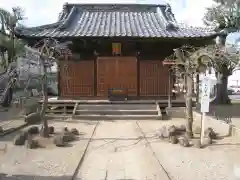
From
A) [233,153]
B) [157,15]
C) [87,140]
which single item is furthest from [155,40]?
[233,153]

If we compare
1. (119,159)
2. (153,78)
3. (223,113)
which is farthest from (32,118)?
(223,113)

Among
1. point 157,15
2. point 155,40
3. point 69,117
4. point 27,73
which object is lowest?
point 69,117

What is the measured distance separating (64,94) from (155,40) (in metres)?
5.85

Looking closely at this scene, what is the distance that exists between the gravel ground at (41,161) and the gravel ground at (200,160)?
224 cm

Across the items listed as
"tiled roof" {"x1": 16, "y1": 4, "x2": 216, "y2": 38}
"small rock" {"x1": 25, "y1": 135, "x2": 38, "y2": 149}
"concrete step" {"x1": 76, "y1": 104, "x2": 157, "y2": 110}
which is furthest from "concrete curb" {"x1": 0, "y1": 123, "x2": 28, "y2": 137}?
"tiled roof" {"x1": 16, "y1": 4, "x2": 216, "y2": 38}

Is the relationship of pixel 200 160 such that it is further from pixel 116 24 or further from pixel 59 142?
pixel 116 24

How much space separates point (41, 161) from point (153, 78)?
11444 millimetres

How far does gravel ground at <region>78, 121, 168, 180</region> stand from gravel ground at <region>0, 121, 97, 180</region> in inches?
13.8

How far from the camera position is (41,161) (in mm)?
8273

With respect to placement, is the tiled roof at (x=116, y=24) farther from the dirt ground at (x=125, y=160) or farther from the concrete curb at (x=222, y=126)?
the dirt ground at (x=125, y=160)

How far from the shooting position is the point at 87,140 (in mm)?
11062

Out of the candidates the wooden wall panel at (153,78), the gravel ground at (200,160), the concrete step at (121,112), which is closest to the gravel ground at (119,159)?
the gravel ground at (200,160)

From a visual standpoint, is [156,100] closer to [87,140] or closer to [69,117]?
[69,117]

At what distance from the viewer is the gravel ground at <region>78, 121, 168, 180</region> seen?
715 centimetres
